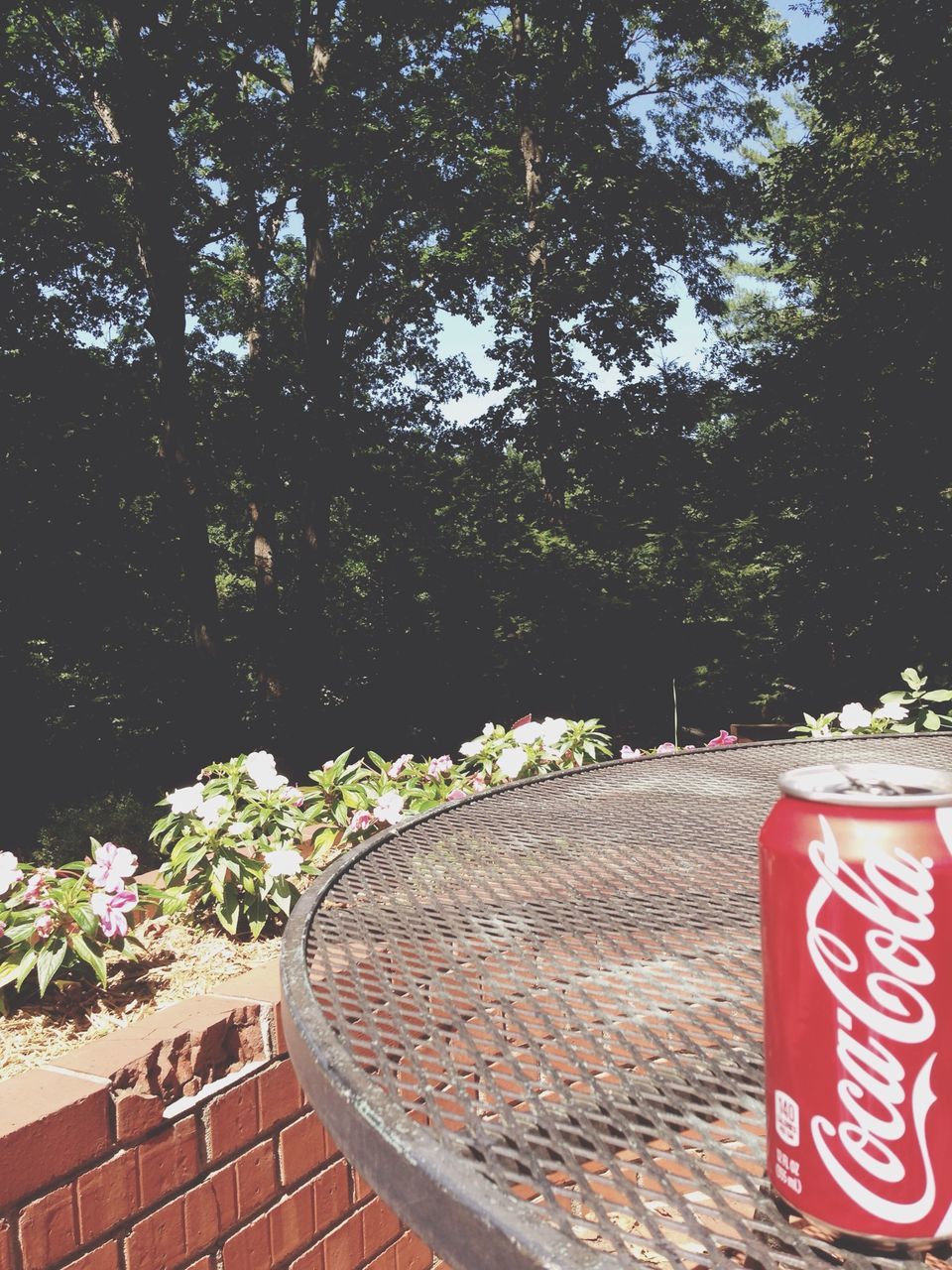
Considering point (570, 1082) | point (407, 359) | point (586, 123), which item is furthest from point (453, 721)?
point (570, 1082)

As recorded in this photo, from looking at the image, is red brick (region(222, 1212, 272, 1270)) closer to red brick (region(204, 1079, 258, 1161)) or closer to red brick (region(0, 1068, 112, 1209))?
red brick (region(204, 1079, 258, 1161))

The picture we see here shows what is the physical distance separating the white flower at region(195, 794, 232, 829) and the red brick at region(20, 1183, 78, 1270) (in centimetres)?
98

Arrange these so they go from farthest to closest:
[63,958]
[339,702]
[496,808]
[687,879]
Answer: [339,702], [496,808], [63,958], [687,879]

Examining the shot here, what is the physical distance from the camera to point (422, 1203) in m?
0.58

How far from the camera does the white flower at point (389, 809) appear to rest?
225 centimetres

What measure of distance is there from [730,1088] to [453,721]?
1023 centimetres

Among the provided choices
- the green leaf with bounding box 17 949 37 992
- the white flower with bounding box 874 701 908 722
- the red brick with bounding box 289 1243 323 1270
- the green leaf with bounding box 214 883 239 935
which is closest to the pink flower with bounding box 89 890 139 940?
the green leaf with bounding box 17 949 37 992

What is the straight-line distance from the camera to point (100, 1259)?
118 cm

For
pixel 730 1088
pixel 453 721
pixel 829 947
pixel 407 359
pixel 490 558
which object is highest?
pixel 407 359

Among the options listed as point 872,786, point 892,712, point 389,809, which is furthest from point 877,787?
point 892,712

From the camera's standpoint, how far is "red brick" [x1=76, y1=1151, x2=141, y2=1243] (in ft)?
3.85

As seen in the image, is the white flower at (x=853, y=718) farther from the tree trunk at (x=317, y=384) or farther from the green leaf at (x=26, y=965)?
the tree trunk at (x=317, y=384)

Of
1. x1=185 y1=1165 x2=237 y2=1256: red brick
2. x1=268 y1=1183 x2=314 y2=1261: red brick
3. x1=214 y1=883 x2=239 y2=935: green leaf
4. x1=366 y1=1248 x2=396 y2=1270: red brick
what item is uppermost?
x1=214 y1=883 x2=239 y2=935: green leaf

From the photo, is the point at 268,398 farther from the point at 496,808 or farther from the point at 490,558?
the point at 496,808
